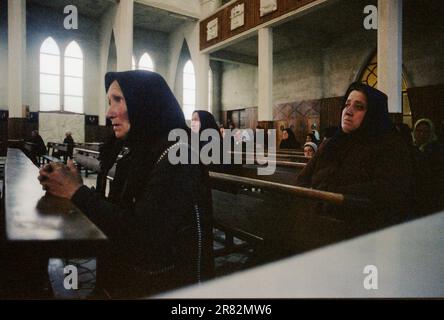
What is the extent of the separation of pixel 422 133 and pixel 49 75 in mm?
15532

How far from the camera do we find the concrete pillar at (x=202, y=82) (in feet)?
44.6

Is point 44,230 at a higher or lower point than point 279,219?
higher

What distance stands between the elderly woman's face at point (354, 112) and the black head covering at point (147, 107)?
1485mm

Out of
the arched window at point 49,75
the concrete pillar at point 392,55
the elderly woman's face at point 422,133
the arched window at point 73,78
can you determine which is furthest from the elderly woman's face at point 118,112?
the arched window at point 73,78

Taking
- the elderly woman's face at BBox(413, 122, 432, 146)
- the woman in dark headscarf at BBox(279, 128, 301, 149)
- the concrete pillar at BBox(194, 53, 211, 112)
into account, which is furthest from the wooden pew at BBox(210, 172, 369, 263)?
the concrete pillar at BBox(194, 53, 211, 112)

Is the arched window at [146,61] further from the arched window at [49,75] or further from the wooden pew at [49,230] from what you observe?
the wooden pew at [49,230]

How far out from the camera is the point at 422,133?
3.87m

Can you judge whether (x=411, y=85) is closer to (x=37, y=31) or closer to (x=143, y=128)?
(x=143, y=128)

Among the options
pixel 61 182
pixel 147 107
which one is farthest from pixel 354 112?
pixel 61 182

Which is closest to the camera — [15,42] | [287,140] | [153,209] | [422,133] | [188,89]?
[153,209]

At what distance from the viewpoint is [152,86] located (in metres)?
1.33

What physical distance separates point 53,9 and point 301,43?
11.5 m

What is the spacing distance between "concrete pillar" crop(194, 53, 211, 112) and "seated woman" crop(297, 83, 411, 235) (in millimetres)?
11287

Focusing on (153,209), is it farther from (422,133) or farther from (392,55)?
(392,55)
